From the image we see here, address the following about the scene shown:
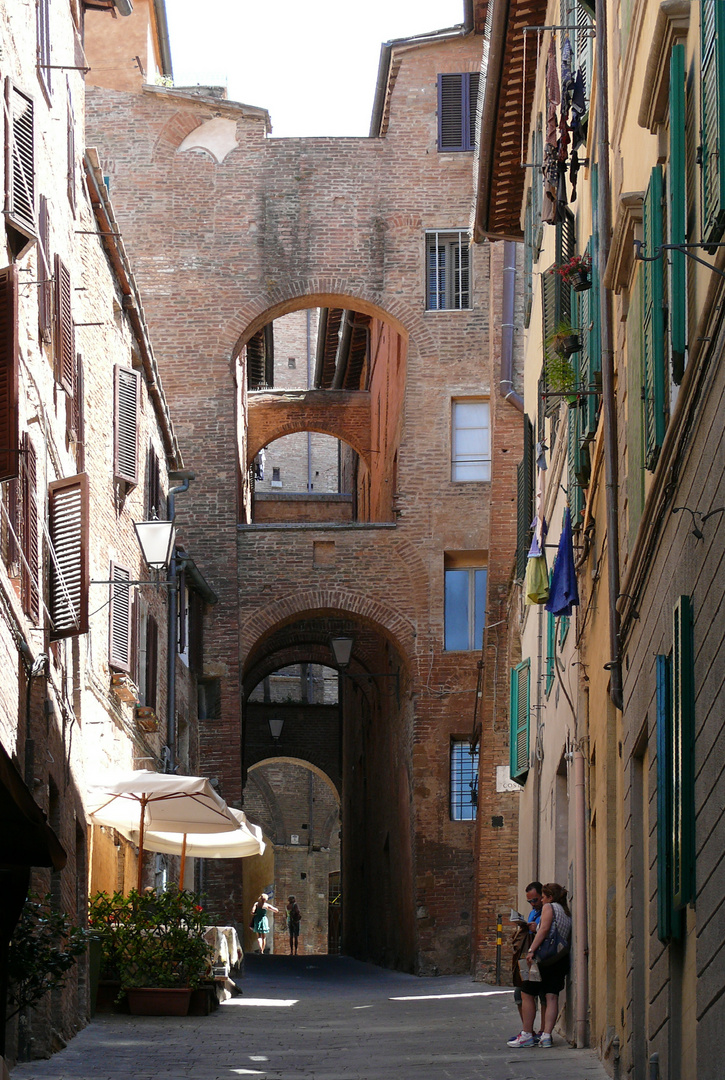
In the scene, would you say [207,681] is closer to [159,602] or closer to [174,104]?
[159,602]

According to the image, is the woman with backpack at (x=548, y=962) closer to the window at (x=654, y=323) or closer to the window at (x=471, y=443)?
the window at (x=654, y=323)

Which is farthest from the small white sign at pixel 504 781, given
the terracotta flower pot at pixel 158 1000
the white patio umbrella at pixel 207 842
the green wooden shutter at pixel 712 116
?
the green wooden shutter at pixel 712 116

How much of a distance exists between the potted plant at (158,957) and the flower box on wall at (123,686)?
4.02 meters

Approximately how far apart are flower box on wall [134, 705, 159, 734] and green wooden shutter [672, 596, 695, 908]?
14.1 meters

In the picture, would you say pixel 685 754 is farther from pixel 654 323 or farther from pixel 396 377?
pixel 396 377

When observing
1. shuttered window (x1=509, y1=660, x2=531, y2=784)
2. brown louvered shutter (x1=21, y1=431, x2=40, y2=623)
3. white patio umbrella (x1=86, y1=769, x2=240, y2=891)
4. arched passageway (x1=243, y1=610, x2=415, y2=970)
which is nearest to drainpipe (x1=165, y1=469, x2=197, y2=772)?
arched passageway (x1=243, y1=610, x2=415, y2=970)

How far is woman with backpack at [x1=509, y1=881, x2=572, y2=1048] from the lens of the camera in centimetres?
1234

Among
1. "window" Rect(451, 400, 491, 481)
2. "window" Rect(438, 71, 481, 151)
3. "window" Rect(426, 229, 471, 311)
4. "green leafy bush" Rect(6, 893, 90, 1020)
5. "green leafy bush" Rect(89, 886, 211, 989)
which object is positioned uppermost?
"window" Rect(438, 71, 481, 151)

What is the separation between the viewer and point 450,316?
2858 cm

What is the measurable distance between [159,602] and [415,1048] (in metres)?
11.9

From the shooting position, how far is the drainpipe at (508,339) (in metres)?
25.2

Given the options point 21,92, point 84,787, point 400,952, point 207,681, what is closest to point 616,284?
point 21,92

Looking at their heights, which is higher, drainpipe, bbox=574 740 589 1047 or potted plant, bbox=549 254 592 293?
potted plant, bbox=549 254 592 293

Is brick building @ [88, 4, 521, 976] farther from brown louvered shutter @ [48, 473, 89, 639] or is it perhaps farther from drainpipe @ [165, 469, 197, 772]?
brown louvered shutter @ [48, 473, 89, 639]
